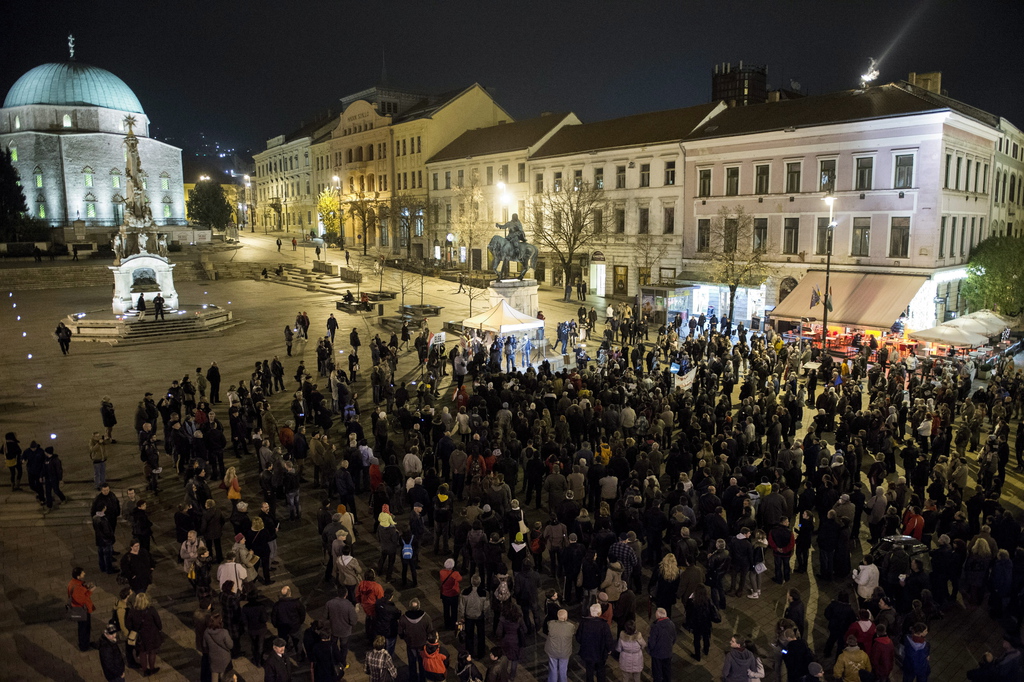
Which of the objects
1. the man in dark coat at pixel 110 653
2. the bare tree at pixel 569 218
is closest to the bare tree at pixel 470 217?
the bare tree at pixel 569 218

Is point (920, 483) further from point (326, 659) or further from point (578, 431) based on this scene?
point (326, 659)

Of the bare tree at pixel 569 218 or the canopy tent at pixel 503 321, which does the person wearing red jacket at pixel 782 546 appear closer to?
the canopy tent at pixel 503 321

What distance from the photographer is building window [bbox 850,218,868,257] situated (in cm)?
3172

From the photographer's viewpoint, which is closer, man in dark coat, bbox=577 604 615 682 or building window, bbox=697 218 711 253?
man in dark coat, bbox=577 604 615 682

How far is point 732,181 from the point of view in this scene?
121 ft

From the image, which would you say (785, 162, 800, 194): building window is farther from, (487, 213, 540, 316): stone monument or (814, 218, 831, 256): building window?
(487, 213, 540, 316): stone monument

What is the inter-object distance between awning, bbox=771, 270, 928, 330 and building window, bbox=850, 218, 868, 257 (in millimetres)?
1150

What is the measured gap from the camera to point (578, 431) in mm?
16156

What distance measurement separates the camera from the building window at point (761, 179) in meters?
35.3

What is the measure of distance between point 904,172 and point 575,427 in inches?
912

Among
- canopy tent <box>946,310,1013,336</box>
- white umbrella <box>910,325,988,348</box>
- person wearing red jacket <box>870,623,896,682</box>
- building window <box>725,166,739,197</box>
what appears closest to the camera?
person wearing red jacket <box>870,623,896,682</box>

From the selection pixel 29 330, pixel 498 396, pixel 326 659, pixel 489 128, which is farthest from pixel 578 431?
pixel 489 128

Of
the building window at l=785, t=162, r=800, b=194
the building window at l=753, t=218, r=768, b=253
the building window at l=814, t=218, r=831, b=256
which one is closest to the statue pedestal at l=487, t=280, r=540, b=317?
the building window at l=753, t=218, r=768, b=253

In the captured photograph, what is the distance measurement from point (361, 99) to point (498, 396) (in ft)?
181
